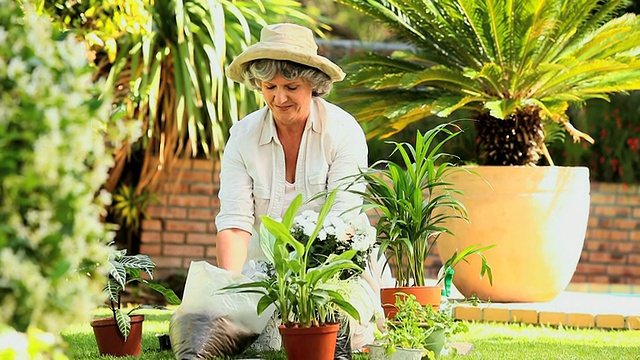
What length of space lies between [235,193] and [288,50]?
630mm

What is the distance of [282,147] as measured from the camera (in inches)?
155

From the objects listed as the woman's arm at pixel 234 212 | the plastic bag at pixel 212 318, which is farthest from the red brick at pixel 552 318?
the plastic bag at pixel 212 318

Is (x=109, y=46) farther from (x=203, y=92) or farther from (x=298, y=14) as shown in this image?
(x=298, y=14)

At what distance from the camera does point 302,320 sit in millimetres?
3146

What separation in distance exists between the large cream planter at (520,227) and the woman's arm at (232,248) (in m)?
2.22

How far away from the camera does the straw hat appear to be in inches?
144

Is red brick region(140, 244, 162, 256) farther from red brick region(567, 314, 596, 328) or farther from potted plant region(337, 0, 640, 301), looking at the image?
red brick region(567, 314, 596, 328)

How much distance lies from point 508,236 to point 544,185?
37 cm

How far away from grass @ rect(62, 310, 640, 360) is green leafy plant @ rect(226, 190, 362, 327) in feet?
1.46

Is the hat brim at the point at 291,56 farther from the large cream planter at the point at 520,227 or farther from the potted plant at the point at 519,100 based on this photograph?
the large cream planter at the point at 520,227

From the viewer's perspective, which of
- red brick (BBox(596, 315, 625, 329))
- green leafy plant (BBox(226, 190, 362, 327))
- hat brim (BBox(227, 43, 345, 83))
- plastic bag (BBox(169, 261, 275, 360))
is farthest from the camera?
red brick (BBox(596, 315, 625, 329))

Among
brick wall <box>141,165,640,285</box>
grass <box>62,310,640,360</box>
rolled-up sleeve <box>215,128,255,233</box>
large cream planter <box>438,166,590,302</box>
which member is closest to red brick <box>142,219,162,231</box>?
brick wall <box>141,165,640,285</box>

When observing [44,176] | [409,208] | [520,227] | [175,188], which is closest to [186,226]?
[175,188]

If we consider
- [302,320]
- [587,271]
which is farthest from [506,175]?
[587,271]
